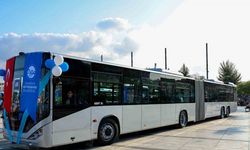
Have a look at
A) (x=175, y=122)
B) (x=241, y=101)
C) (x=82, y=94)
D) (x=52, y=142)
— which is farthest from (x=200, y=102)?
(x=241, y=101)

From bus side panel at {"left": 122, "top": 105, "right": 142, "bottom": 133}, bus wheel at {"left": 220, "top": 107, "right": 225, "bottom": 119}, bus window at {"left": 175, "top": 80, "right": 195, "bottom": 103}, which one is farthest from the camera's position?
bus wheel at {"left": 220, "top": 107, "right": 225, "bottom": 119}

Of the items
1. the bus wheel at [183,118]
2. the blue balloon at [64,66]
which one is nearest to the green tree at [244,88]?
the bus wheel at [183,118]

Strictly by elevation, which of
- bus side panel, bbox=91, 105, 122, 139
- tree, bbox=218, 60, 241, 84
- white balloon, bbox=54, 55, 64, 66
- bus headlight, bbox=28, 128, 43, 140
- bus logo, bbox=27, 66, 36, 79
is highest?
tree, bbox=218, 60, 241, 84

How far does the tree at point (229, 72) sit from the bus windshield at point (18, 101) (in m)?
59.3

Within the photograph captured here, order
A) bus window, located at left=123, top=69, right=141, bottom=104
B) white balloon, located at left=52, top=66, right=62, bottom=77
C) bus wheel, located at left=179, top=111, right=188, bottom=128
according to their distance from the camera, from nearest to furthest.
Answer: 1. white balloon, located at left=52, top=66, right=62, bottom=77
2. bus window, located at left=123, top=69, right=141, bottom=104
3. bus wheel, located at left=179, top=111, right=188, bottom=128

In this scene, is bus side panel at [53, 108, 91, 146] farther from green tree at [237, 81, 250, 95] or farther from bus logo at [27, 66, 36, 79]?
green tree at [237, 81, 250, 95]

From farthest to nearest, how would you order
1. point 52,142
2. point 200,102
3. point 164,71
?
point 200,102, point 164,71, point 52,142

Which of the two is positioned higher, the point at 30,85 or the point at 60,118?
the point at 30,85

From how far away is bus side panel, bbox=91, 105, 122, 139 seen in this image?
11.0 metres

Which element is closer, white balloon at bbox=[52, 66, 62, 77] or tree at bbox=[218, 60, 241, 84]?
white balloon at bbox=[52, 66, 62, 77]

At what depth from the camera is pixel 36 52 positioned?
386 inches

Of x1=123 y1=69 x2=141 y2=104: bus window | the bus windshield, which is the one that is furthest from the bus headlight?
x1=123 y1=69 x2=141 y2=104: bus window

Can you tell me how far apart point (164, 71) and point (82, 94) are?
22.4ft

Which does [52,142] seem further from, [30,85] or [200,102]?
[200,102]
